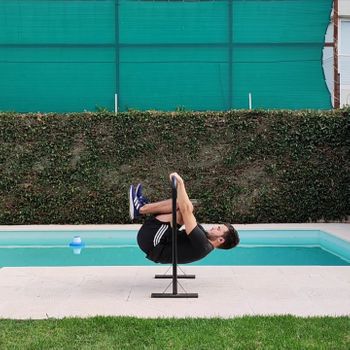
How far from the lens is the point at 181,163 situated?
443 inches

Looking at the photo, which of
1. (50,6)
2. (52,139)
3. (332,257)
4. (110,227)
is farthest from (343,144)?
(50,6)

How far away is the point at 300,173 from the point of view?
444 inches

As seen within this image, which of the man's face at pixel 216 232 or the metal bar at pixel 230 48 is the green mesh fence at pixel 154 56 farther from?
the man's face at pixel 216 232

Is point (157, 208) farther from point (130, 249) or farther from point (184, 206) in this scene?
point (130, 249)

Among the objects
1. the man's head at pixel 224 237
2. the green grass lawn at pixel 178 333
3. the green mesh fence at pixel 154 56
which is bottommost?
the green grass lawn at pixel 178 333

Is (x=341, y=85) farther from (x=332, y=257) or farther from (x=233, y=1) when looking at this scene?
(x=332, y=257)

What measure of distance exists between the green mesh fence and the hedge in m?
2.95

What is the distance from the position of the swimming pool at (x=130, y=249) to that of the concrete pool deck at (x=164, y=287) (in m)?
1.47

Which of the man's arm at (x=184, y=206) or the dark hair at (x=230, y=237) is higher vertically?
the man's arm at (x=184, y=206)

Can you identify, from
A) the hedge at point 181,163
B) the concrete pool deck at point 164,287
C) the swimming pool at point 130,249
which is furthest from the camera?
the hedge at point 181,163

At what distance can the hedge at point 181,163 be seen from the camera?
11.1 metres

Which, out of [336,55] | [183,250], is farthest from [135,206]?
[336,55]

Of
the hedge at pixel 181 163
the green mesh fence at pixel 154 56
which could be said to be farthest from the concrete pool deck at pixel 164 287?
the green mesh fence at pixel 154 56

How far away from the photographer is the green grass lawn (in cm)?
357
